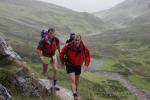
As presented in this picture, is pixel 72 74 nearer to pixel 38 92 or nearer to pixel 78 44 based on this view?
pixel 78 44

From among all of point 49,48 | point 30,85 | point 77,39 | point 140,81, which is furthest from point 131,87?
point 77,39

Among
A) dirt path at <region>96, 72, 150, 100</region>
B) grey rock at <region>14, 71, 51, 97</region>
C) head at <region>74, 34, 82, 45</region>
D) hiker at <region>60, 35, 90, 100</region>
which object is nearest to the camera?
head at <region>74, 34, 82, 45</region>

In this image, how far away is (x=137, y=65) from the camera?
94438 millimetres

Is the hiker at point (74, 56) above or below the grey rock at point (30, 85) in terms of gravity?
above

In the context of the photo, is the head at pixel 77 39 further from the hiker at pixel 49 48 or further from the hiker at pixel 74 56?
the hiker at pixel 49 48

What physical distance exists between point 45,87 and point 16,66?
7.14 ft

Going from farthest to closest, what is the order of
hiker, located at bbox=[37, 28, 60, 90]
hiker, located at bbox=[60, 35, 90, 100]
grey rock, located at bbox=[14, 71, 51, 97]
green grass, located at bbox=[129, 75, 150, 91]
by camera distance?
green grass, located at bbox=[129, 75, 150, 91], hiker, located at bbox=[37, 28, 60, 90], grey rock, located at bbox=[14, 71, 51, 97], hiker, located at bbox=[60, 35, 90, 100]

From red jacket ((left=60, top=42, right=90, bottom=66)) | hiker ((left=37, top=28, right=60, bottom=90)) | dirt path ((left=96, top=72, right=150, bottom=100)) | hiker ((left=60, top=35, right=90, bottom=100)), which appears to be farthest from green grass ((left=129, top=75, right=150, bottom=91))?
red jacket ((left=60, top=42, right=90, bottom=66))

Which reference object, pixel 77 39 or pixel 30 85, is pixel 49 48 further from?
pixel 77 39

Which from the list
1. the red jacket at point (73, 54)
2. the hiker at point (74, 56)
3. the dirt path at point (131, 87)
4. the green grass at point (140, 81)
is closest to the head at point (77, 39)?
the hiker at point (74, 56)

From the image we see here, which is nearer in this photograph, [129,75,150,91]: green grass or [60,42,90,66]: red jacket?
[60,42,90,66]: red jacket

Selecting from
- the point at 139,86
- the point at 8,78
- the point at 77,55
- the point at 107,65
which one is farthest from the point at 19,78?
A: the point at 107,65

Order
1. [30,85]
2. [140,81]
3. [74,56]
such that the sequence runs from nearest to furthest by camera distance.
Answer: [74,56] → [30,85] → [140,81]

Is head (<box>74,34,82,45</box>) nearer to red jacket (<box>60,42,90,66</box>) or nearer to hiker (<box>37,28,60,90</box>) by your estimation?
red jacket (<box>60,42,90,66</box>)
